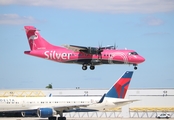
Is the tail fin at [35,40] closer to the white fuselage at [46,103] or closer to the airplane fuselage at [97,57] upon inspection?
the airplane fuselage at [97,57]

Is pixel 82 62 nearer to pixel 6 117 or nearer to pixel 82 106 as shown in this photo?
pixel 82 106

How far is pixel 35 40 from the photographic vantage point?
113 metres

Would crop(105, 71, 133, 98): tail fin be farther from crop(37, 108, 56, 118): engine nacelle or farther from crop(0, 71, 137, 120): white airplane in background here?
crop(37, 108, 56, 118): engine nacelle

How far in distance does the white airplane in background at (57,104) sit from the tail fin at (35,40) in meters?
9.79

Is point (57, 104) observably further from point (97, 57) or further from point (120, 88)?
point (97, 57)

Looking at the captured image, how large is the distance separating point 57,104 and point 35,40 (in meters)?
13.4

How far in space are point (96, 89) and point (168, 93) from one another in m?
15.9

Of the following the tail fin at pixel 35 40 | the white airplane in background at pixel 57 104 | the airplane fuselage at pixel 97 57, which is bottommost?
the white airplane in background at pixel 57 104

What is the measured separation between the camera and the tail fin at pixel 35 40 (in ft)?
363

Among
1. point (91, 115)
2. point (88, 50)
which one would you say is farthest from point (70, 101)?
point (91, 115)

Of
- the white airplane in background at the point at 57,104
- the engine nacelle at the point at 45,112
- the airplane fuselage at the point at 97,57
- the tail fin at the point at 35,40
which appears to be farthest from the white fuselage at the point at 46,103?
the tail fin at the point at 35,40

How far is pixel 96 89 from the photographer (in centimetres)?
13588

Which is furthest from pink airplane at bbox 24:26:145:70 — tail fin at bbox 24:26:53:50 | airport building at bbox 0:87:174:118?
airport building at bbox 0:87:174:118

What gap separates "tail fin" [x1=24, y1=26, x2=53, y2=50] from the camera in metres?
111
